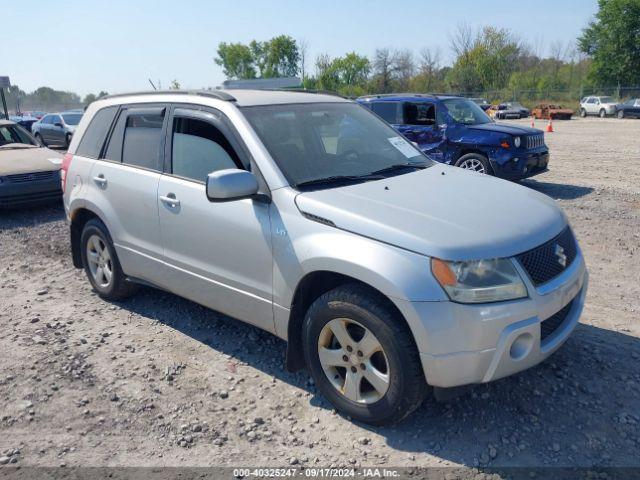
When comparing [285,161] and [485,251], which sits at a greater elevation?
[285,161]

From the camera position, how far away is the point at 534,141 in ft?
32.8

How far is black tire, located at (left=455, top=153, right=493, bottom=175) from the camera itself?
9.78 meters

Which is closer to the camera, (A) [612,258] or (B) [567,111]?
(A) [612,258]

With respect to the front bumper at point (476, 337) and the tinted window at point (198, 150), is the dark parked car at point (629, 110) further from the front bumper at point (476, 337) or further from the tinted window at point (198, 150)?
the front bumper at point (476, 337)

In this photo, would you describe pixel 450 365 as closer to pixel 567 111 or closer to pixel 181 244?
pixel 181 244

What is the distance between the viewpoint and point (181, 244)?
4.06 m

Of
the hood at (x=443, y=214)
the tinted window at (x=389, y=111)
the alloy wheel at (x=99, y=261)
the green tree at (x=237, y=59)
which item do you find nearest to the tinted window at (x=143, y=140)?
the alloy wheel at (x=99, y=261)

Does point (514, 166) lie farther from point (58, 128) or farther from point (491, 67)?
point (491, 67)

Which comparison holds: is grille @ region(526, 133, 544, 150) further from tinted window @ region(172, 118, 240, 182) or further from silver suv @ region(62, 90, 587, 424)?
tinted window @ region(172, 118, 240, 182)

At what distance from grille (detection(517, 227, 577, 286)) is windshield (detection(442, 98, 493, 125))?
7.23 metres

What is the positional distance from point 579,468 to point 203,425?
2.11m


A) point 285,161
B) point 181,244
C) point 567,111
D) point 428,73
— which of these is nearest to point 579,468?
point 285,161

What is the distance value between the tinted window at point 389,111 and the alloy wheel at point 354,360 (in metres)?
8.00

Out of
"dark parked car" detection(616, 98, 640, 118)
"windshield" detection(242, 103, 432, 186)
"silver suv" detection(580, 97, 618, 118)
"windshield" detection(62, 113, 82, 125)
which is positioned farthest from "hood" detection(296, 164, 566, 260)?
"silver suv" detection(580, 97, 618, 118)
